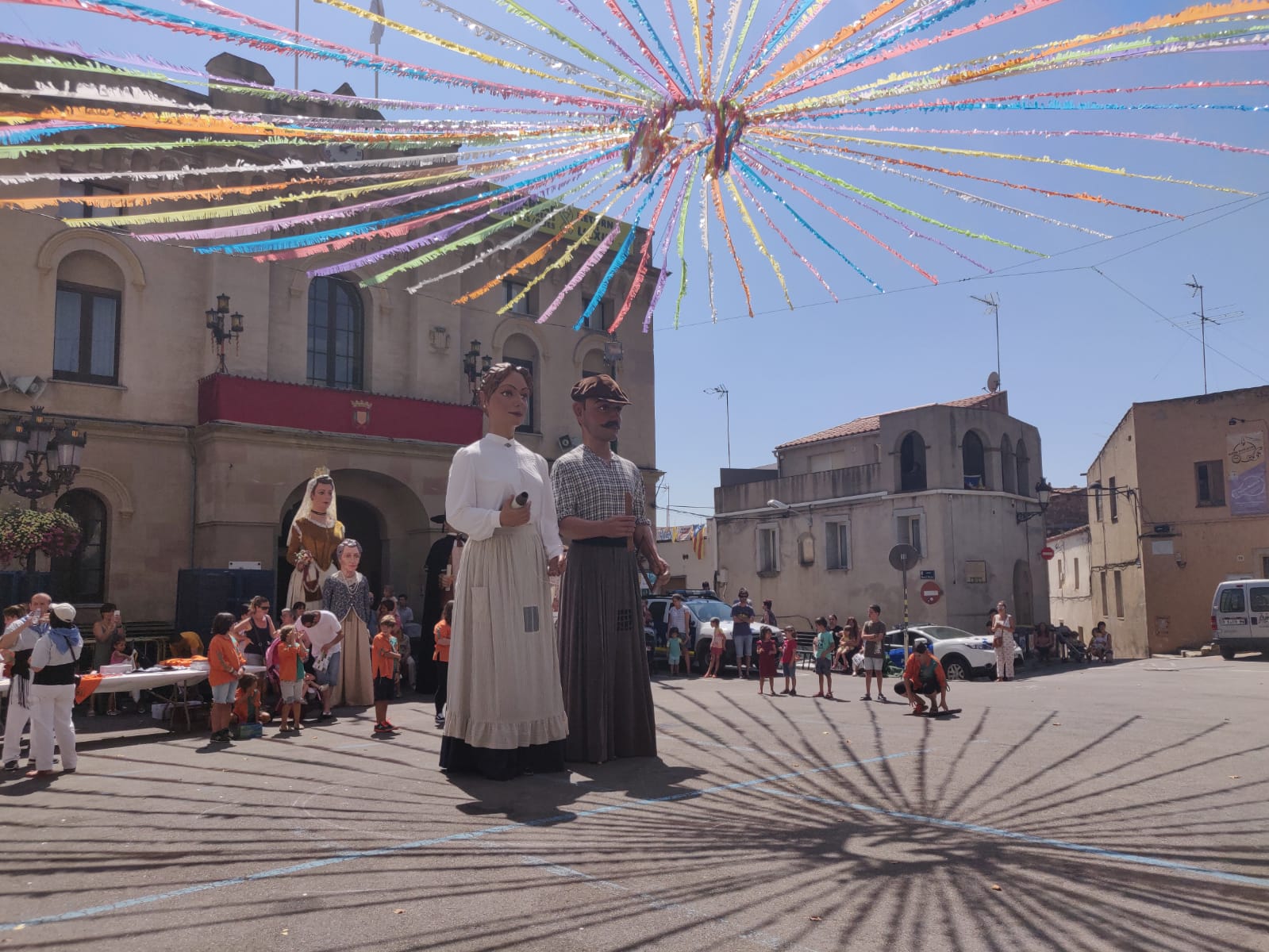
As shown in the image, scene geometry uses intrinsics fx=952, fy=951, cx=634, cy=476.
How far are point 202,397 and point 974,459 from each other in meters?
25.5

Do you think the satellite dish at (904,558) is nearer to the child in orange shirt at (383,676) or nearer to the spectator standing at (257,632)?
the child in orange shirt at (383,676)

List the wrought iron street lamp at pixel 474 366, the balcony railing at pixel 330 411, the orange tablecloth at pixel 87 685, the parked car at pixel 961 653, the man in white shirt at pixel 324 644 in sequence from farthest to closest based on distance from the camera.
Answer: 1. the wrought iron street lamp at pixel 474 366
2. the parked car at pixel 961 653
3. the balcony railing at pixel 330 411
4. the man in white shirt at pixel 324 644
5. the orange tablecloth at pixel 87 685

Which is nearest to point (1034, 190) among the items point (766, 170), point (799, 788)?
point (766, 170)

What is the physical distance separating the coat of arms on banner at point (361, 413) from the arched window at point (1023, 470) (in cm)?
2443

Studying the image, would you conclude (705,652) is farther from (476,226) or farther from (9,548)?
(9,548)

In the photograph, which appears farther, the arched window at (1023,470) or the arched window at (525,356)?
the arched window at (1023,470)

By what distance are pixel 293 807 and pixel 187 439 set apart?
50.2ft

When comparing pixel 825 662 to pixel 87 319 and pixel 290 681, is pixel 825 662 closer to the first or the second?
pixel 290 681

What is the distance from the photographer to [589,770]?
6961mm

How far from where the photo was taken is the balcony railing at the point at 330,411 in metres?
18.7

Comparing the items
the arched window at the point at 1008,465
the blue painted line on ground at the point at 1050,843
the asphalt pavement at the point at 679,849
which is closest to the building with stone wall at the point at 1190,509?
the arched window at the point at 1008,465

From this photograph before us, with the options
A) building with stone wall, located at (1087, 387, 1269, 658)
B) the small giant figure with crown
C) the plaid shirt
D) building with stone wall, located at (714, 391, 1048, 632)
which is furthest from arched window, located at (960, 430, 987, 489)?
the plaid shirt

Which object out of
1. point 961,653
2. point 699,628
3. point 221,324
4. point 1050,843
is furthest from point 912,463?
point 1050,843

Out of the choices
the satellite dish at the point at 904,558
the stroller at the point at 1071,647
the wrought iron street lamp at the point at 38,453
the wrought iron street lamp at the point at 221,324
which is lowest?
the stroller at the point at 1071,647
